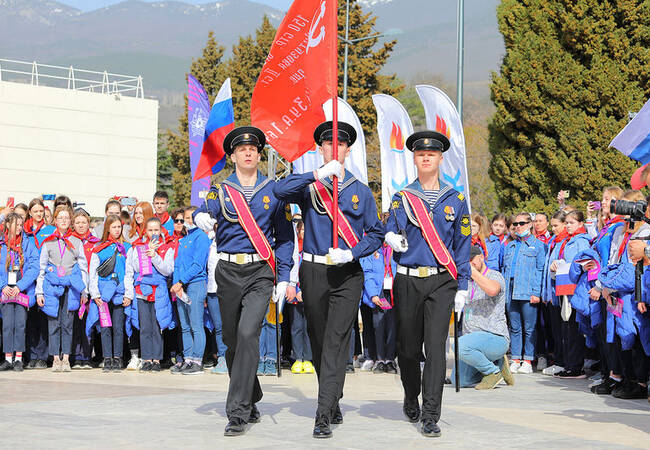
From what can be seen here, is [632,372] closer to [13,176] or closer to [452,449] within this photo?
[452,449]

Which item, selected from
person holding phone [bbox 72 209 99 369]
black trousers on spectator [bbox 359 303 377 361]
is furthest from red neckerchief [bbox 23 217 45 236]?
black trousers on spectator [bbox 359 303 377 361]

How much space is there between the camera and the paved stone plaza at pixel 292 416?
6.63 metres

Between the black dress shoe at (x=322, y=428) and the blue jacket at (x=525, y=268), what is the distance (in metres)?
5.95

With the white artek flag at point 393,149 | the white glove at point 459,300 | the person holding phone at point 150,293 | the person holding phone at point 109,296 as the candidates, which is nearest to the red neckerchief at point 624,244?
the white glove at point 459,300

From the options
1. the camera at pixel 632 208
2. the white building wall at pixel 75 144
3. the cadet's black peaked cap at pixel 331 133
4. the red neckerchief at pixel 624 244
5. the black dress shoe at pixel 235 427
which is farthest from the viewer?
the white building wall at pixel 75 144

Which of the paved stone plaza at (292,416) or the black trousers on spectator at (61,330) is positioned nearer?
the paved stone plaza at (292,416)

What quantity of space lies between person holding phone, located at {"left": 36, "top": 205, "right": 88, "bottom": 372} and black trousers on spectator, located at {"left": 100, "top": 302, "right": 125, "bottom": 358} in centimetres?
41

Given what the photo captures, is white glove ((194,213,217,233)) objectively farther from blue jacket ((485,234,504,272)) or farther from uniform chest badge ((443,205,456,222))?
blue jacket ((485,234,504,272))

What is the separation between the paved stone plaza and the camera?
21.7 feet

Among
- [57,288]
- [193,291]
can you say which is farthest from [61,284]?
[193,291]

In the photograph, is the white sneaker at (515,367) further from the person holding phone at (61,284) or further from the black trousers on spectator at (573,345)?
the person holding phone at (61,284)

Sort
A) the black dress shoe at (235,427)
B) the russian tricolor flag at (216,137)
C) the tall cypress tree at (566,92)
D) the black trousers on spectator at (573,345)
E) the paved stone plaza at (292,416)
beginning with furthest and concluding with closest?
the tall cypress tree at (566,92)
the black trousers on spectator at (573,345)
the russian tricolor flag at (216,137)
the black dress shoe at (235,427)
the paved stone plaza at (292,416)

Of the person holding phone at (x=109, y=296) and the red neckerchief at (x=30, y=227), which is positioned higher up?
the red neckerchief at (x=30, y=227)

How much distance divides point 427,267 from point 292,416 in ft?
5.60
